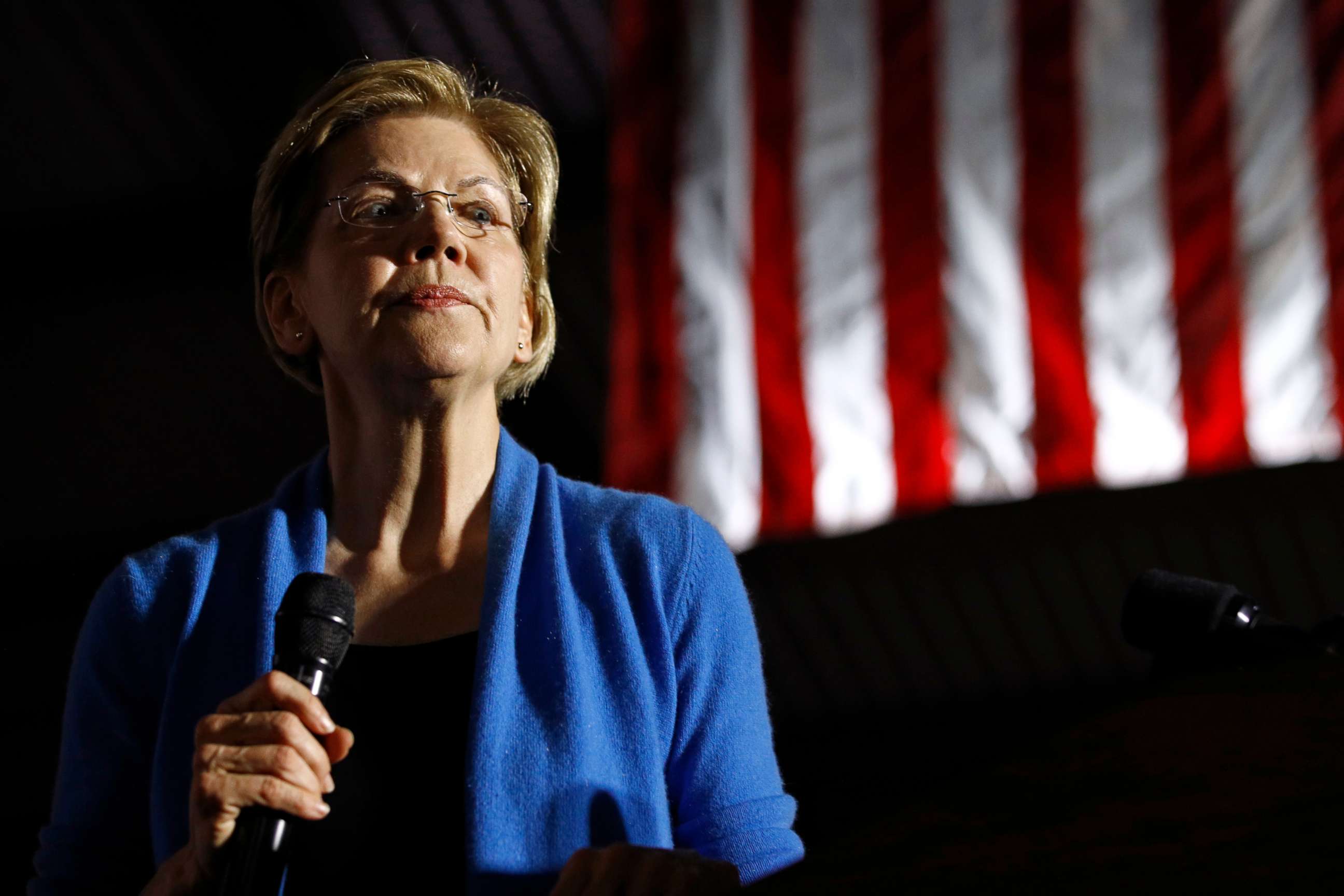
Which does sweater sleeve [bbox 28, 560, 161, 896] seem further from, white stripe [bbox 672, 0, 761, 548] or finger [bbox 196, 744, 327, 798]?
white stripe [bbox 672, 0, 761, 548]

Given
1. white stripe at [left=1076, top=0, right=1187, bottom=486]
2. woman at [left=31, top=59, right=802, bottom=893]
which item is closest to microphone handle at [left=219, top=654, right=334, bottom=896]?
woman at [left=31, top=59, right=802, bottom=893]

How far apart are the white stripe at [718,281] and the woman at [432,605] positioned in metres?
0.59

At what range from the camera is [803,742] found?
1797mm

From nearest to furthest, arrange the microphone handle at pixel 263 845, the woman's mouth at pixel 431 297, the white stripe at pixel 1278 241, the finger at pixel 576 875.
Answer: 1. the microphone handle at pixel 263 845
2. the finger at pixel 576 875
3. the woman's mouth at pixel 431 297
4. the white stripe at pixel 1278 241

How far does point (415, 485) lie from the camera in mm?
1156

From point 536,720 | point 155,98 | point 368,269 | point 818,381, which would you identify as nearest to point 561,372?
point 818,381

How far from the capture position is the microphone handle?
27.6 inches

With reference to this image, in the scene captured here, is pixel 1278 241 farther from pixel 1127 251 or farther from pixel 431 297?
pixel 431 297

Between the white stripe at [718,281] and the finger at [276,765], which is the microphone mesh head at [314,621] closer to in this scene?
the finger at [276,765]

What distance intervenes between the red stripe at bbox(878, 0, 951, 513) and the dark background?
0.31 feet

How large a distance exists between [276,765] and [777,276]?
1.25 meters

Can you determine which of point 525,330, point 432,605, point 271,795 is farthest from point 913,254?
point 271,795

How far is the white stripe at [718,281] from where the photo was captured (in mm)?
1817

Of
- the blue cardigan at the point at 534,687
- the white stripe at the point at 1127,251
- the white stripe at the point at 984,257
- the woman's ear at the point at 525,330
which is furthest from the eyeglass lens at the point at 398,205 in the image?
the white stripe at the point at 1127,251
